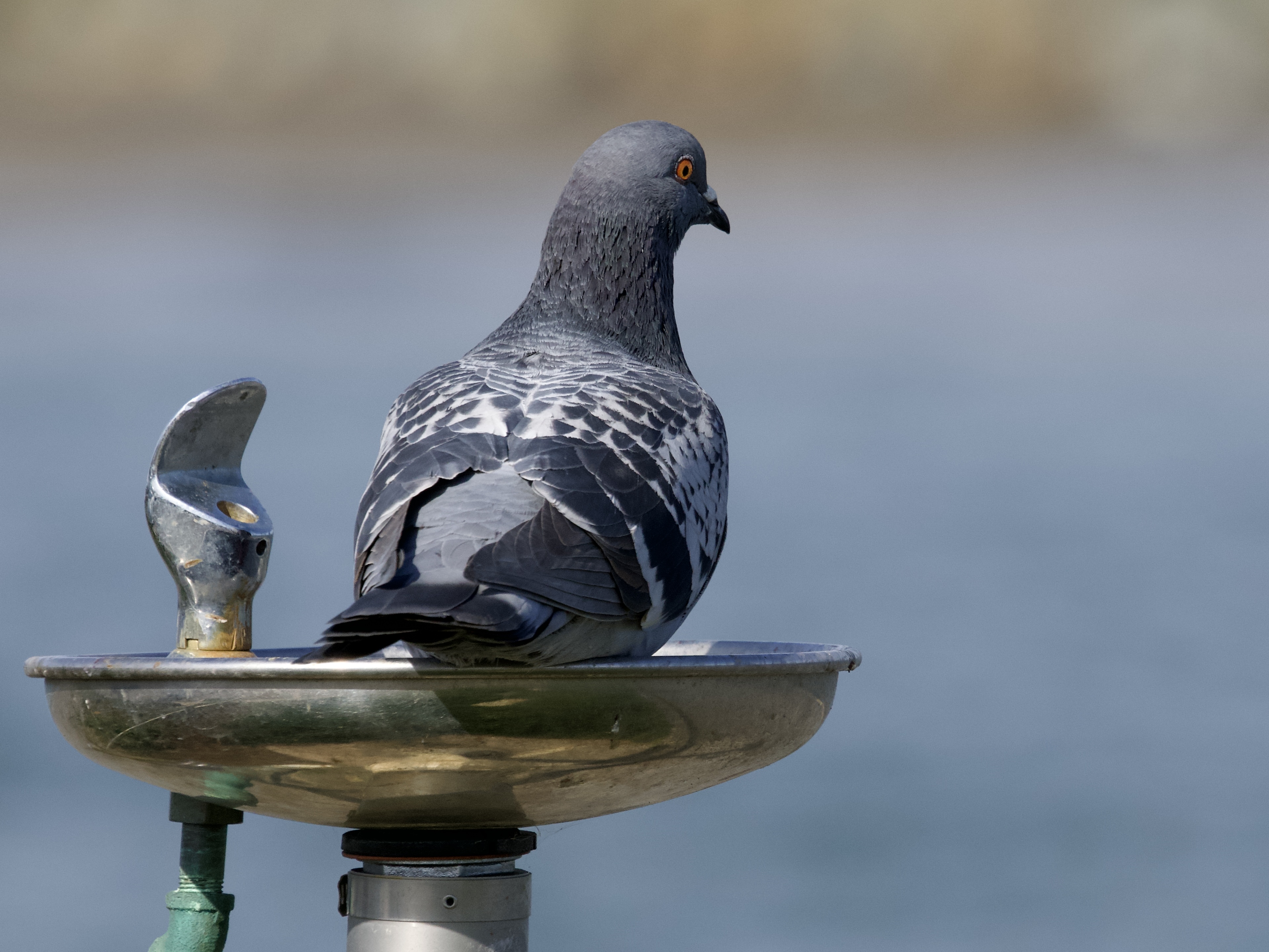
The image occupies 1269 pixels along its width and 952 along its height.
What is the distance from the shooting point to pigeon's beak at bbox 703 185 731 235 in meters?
3.24

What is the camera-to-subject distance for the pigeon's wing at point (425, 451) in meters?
2.01

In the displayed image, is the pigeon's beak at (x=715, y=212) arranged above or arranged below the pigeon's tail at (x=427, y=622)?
above

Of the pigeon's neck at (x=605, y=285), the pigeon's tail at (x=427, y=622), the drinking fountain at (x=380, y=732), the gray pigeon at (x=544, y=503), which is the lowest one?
the drinking fountain at (x=380, y=732)

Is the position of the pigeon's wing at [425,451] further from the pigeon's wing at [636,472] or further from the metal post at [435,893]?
the metal post at [435,893]

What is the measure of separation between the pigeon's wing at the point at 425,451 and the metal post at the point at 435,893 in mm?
348

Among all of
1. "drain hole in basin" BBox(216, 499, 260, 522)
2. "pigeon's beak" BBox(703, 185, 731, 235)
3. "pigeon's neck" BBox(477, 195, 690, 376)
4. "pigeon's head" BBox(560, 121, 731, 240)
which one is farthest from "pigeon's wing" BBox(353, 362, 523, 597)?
"pigeon's beak" BBox(703, 185, 731, 235)

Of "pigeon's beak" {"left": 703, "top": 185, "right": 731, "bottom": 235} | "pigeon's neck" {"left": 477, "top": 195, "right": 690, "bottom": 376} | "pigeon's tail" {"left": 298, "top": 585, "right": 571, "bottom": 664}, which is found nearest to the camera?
"pigeon's tail" {"left": 298, "top": 585, "right": 571, "bottom": 664}

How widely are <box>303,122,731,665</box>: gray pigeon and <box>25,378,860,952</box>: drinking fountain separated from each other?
0.07 m

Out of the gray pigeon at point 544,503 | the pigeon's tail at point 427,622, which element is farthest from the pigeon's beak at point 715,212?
the pigeon's tail at point 427,622

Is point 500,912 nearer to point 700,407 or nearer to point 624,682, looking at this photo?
point 624,682

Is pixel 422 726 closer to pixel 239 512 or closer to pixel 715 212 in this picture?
pixel 239 512

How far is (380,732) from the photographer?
1.62 m

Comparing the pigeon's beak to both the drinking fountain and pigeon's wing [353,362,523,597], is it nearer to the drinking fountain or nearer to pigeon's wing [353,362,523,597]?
pigeon's wing [353,362,523,597]

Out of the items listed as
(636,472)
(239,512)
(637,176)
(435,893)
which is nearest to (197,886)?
(435,893)
